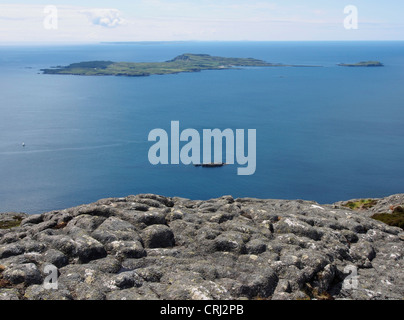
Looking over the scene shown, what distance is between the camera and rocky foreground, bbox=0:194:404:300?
68.4 ft

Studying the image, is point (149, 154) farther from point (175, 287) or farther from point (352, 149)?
point (175, 287)

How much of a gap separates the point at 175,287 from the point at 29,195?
138m

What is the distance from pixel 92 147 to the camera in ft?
645

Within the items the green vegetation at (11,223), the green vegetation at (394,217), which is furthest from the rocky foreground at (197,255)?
the green vegetation at (11,223)

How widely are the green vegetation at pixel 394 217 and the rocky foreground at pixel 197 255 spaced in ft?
47.7

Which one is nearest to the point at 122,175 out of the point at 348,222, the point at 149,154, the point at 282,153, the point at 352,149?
the point at 149,154

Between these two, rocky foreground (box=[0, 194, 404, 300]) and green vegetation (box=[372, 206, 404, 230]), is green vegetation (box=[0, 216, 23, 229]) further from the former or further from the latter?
green vegetation (box=[372, 206, 404, 230])

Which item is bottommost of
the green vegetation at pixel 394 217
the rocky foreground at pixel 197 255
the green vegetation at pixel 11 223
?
the green vegetation at pixel 11 223

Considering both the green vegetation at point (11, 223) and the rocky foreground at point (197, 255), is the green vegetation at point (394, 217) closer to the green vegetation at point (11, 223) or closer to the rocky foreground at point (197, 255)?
the rocky foreground at point (197, 255)

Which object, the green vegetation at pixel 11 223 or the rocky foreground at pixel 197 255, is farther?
the green vegetation at pixel 11 223

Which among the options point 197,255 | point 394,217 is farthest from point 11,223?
point 394,217

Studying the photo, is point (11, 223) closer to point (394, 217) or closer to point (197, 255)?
point (197, 255)

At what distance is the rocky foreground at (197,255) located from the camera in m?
20.9

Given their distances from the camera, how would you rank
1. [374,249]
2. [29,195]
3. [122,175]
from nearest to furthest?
[374,249]
[29,195]
[122,175]
